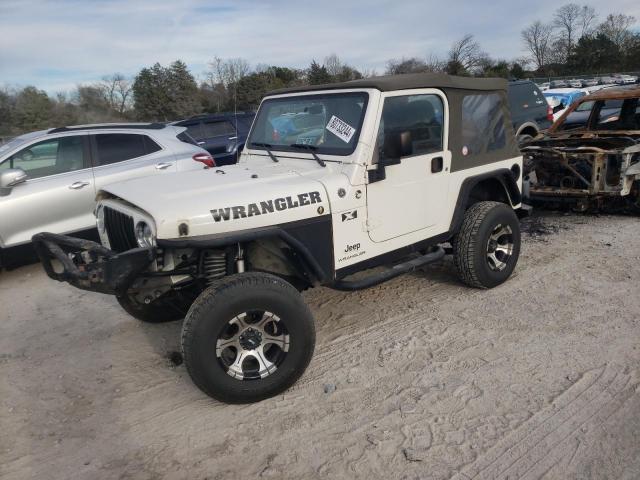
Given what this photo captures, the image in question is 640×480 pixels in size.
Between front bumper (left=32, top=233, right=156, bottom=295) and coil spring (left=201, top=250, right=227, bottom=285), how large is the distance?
45 centimetres

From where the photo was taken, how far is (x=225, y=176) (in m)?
3.83

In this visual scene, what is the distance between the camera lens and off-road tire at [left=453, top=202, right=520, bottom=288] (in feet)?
Result: 15.2

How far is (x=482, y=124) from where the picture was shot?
15.7 feet

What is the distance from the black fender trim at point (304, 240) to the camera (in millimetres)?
3135

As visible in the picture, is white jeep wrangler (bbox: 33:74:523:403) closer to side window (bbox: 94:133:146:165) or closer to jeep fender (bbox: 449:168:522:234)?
jeep fender (bbox: 449:168:522:234)

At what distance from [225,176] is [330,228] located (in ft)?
2.92

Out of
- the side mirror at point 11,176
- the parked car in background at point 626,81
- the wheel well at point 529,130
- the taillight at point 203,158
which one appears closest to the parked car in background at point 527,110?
the wheel well at point 529,130

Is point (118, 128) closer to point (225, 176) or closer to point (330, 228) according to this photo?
point (225, 176)

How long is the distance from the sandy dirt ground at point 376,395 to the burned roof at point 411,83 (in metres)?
1.93

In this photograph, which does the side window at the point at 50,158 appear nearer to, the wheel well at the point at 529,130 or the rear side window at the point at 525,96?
the rear side window at the point at 525,96

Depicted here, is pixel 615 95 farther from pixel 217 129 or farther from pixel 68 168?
pixel 68 168

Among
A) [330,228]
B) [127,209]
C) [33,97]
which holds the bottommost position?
[330,228]

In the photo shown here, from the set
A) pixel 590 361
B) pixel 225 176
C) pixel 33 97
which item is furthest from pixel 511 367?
pixel 33 97

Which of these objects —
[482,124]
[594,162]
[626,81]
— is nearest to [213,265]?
[482,124]
